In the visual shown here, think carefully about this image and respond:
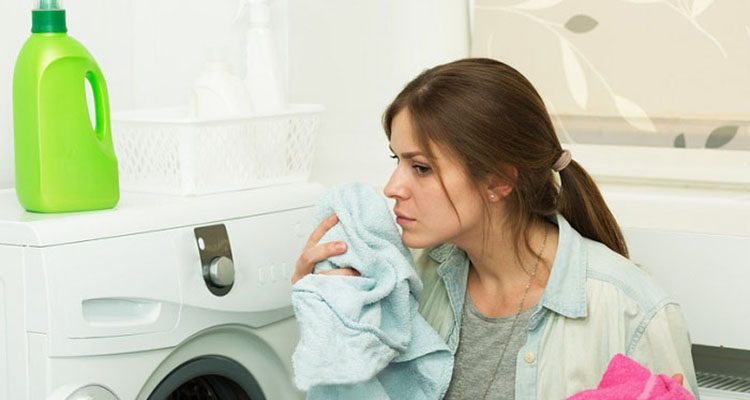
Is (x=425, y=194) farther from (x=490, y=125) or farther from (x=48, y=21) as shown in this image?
(x=48, y=21)

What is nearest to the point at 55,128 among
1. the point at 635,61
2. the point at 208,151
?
the point at 208,151

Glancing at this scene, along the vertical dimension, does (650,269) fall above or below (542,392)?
above

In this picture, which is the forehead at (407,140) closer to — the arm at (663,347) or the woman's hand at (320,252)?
the woman's hand at (320,252)

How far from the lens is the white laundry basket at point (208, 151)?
1743 millimetres

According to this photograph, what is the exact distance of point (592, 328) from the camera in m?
1.62

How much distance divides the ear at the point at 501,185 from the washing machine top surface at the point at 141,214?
375mm

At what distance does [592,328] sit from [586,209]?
0.21m

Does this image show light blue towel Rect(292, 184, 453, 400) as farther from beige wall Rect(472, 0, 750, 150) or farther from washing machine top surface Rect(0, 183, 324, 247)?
beige wall Rect(472, 0, 750, 150)

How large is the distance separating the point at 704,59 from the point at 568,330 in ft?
2.12

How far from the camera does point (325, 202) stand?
1671 mm

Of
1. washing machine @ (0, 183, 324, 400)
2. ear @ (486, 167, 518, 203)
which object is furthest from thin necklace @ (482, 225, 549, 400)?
washing machine @ (0, 183, 324, 400)

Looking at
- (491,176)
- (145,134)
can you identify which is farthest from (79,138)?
(491,176)

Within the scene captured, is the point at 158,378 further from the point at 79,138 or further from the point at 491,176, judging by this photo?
the point at 491,176

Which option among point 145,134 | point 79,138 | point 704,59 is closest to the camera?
point 79,138
